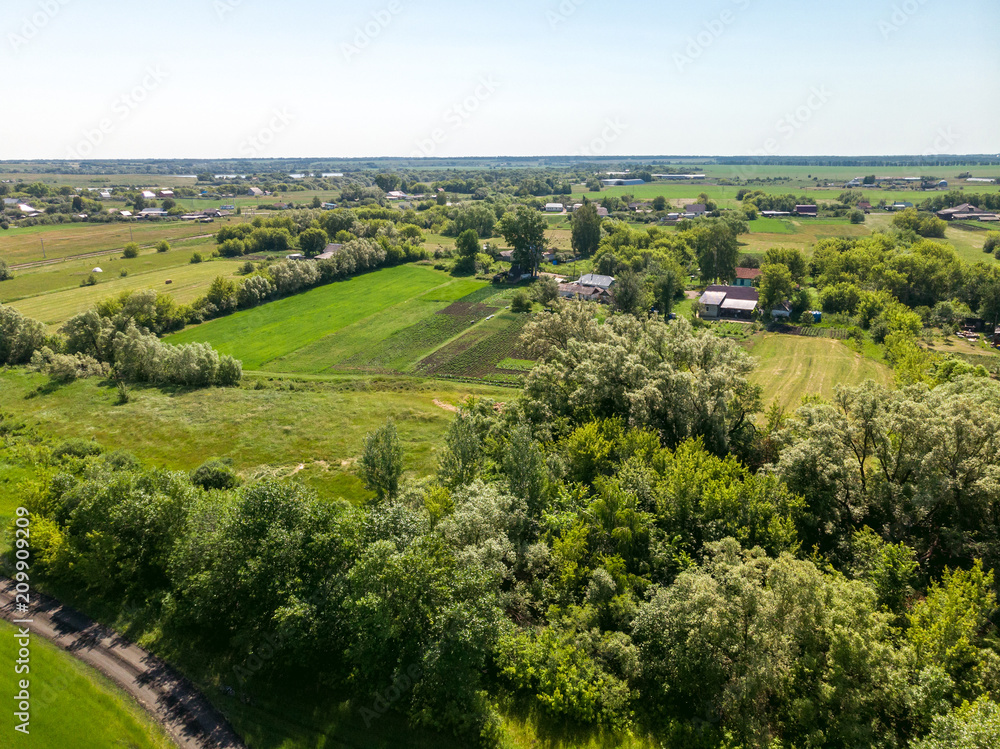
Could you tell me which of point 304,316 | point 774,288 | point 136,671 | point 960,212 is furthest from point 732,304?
point 960,212

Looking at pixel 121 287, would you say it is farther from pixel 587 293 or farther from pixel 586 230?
pixel 586 230

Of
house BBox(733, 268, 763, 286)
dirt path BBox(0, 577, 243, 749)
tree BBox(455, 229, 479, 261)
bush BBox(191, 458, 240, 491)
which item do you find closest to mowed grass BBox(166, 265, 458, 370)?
tree BBox(455, 229, 479, 261)

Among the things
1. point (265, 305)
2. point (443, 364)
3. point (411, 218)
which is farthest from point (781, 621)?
point (411, 218)

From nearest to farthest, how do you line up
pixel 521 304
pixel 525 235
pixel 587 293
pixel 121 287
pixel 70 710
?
1. pixel 70 710
2. pixel 521 304
3. pixel 587 293
4. pixel 121 287
5. pixel 525 235

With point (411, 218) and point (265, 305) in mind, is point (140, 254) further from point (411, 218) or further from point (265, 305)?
point (411, 218)

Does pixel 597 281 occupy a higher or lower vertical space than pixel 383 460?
higher

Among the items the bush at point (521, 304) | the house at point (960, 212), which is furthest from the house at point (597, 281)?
the house at point (960, 212)

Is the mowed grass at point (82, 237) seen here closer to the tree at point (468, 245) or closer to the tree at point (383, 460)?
the tree at point (468, 245)
